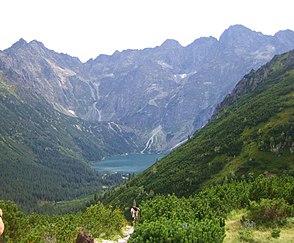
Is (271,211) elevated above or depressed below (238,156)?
above

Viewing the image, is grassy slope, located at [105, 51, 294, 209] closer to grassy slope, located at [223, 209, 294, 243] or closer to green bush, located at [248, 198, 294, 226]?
green bush, located at [248, 198, 294, 226]

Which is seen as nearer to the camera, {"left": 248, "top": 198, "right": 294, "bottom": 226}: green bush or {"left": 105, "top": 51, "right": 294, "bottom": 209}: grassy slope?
{"left": 248, "top": 198, "right": 294, "bottom": 226}: green bush

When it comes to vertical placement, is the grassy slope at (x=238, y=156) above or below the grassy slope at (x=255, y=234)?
below

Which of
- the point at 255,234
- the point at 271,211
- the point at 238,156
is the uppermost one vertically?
the point at 255,234

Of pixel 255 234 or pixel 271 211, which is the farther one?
pixel 271 211

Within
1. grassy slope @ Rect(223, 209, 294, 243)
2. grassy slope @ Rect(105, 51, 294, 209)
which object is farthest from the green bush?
grassy slope @ Rect(105, 51, 294, 209)

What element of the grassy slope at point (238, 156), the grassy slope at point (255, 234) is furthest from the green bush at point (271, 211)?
the grassy slope at point (238, 156)

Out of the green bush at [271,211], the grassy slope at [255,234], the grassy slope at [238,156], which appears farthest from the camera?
the grassy slope at [238,156]

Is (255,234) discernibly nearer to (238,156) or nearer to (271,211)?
(271,211)

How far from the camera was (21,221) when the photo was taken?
44375mm

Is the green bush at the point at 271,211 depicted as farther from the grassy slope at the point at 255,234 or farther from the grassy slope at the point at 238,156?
the grassy slope at the point at 238,156

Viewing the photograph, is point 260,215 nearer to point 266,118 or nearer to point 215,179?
point 215,179

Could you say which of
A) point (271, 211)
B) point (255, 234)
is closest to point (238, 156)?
point (271, 211)

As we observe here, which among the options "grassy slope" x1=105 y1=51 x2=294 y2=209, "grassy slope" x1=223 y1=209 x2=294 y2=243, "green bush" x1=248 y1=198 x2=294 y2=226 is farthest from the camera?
"grassy slope" x1=105 y1=51 x2=294 y2=209
